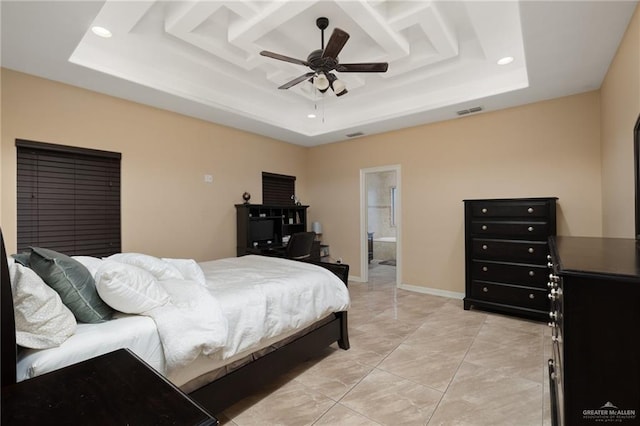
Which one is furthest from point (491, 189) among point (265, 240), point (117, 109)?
point (117, 109)

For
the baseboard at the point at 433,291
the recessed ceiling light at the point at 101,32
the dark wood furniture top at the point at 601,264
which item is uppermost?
the recessed ceiling light at the point at 101,32

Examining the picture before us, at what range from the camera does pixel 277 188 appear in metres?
5.49

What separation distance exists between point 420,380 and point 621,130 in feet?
8.54

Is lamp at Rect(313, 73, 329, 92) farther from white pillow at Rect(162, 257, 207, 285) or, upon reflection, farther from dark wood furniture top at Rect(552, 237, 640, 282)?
dark wood furniture top at Rect(552, 237, 640, 282)

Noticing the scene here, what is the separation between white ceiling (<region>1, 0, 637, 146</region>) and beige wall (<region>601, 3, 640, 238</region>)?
0.50ft

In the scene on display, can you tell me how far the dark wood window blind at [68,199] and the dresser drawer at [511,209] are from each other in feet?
14.3

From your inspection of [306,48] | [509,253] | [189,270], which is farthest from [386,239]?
[189,270]

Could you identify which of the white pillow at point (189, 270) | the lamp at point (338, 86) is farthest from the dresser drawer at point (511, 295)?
the white pillow at point (189, 270)

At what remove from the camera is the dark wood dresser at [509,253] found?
10.7ft

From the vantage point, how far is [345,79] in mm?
3672

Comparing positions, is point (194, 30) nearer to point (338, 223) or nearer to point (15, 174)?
point (15, 174)

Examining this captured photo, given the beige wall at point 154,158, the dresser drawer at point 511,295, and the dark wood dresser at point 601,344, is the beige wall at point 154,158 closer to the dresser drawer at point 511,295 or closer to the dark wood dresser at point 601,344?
the dresser drawer at point 511,295

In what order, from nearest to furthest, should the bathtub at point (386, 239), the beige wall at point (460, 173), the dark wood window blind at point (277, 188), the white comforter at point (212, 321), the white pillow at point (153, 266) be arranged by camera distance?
the white comforter at point (212, 321) → the white pillow at point (153, 266) → the beige wall at point (460, 173) → the dark wood window blind at point (277, 188) → the bathtub at point (386, 239)

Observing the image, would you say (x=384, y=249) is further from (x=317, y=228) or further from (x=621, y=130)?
(x=621, y=130)
